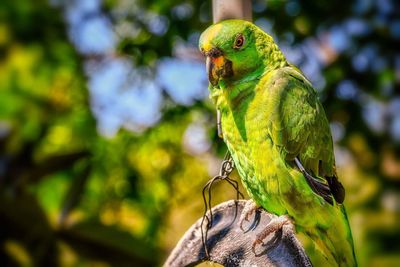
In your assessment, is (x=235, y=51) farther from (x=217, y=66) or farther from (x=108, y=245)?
(x=108, y=245)

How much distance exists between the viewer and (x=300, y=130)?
161 cm

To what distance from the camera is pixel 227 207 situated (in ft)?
5.68

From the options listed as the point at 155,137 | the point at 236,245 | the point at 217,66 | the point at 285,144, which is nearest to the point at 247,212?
Answer: the point at 236,245

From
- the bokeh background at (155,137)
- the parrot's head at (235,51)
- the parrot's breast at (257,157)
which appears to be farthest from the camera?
the bokeh background at (155,137)

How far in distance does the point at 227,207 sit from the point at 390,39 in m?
2.21

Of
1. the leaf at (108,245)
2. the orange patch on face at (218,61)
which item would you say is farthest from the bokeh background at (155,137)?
the orange patch on face at (218,61)

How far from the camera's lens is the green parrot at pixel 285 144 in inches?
62.1

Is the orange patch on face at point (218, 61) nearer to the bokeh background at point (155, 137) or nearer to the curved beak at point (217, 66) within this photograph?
the curved beak at point (217, 66)

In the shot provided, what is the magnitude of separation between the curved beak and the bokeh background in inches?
41.4

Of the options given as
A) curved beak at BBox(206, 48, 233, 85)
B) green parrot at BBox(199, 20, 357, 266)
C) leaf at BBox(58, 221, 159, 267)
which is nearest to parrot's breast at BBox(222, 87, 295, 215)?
green parrot at BBox(199, 20, 357, 266)

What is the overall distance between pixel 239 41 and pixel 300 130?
0.29 meters

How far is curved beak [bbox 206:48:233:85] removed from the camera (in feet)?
4.92

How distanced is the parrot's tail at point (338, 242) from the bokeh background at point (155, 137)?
1038mm

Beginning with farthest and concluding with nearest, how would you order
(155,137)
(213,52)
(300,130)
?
(155,137) → (300,130) → (213,52)
